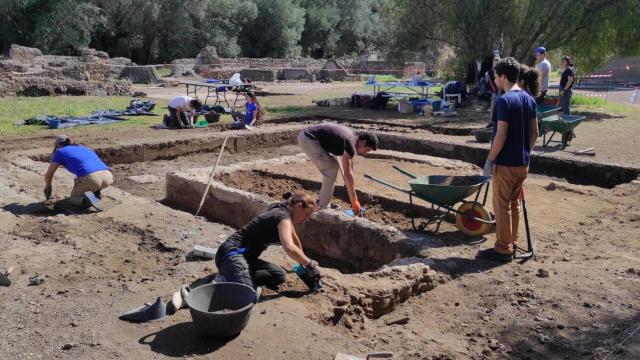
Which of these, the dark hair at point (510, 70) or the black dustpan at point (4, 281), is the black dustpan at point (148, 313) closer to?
the black dustpan at point (4, 281)

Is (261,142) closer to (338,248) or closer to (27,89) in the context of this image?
(338,248)

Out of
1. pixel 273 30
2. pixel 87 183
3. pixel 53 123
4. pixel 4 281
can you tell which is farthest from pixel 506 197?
pixel 273 30

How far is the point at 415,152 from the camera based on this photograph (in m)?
11.5

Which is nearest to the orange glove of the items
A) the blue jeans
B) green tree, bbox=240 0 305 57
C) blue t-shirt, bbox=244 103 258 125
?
blue t-shirt, bbox=244 103 258 125

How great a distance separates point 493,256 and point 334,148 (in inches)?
79.0

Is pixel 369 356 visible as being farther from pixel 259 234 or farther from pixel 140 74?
pixel 140 74

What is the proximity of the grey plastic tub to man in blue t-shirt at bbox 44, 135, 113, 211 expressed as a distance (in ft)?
11.8

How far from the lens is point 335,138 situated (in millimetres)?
6113

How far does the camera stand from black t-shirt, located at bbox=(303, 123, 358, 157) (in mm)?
5973

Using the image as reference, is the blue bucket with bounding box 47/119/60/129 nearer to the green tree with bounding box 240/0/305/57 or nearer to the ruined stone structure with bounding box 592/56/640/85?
the ruined stone structure with bounding box 592/56/640/85

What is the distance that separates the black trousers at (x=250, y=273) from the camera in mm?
4156

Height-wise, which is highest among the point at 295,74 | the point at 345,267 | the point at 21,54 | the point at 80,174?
the point at 21,54

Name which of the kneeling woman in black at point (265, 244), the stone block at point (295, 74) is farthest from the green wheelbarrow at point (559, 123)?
the stone block at point (295, 74)

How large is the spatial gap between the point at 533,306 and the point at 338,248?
2.24 m
